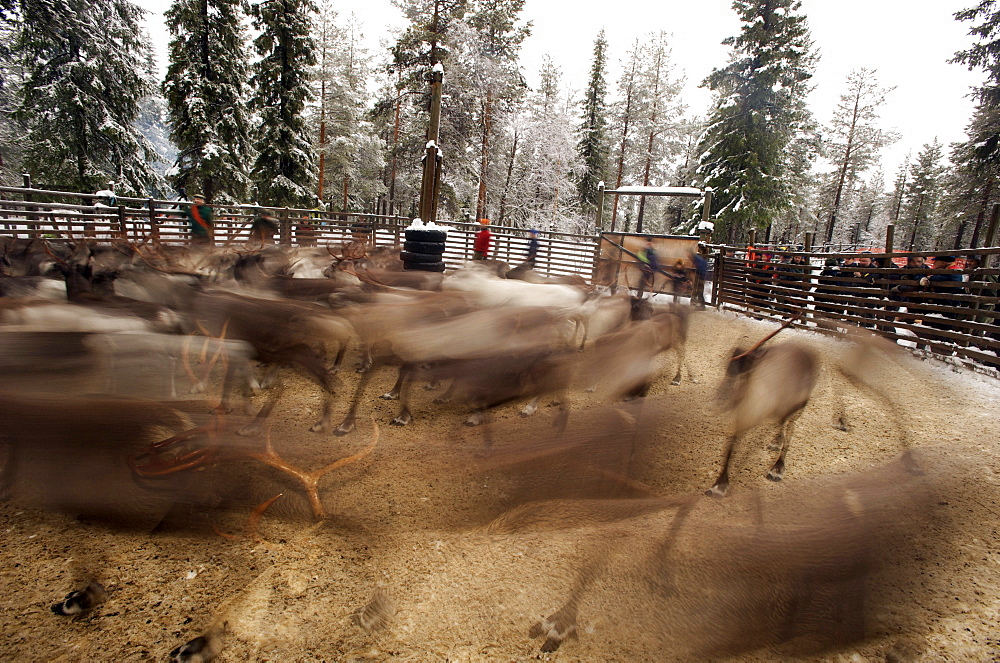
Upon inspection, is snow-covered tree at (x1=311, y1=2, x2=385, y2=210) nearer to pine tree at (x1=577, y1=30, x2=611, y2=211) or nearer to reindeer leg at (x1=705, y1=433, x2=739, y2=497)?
pine tree at (x1=577, y1=30, x2=611, y2=211)

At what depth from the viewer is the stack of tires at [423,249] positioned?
6.95m

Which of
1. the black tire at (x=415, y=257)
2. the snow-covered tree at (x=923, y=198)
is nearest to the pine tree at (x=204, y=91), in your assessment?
the black tire at (x=415, y=257)

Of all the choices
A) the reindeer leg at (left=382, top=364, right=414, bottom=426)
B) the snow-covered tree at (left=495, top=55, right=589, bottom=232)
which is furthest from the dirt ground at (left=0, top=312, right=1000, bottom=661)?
the snow-covered tree at (left=495, top=55, right=589, bottom=232)

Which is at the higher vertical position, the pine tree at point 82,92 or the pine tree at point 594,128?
the pine tree at point 594,128

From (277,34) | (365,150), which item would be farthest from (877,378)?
(365,150)

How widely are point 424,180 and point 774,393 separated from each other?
644cm

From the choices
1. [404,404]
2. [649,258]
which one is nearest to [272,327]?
[404,404]

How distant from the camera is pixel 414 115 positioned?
83.1ft

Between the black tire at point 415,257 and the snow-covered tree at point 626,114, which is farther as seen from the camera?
the snow-covered tree at point 626,114

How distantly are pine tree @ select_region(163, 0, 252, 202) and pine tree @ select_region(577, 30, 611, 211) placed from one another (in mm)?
22241

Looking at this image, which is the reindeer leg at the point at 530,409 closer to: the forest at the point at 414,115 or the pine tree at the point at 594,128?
the forest at the point at 414,115

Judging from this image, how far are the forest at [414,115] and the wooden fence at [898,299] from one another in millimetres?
9254

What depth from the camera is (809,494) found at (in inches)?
115

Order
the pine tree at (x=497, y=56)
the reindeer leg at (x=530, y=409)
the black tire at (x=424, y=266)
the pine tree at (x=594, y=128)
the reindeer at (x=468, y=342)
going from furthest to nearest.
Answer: the pine tree at (x=594, y=128)
the pine tree at (x=497, y=56)
the black tire at (x=424, y=266)
the reindeer leg at (x=530, y=409)
the reindeer at (x=468, y=342)
